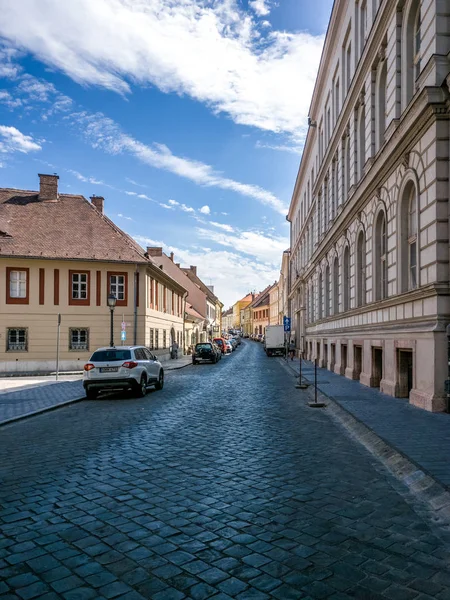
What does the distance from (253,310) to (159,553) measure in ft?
417

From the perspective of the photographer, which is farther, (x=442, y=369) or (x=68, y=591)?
(x=442, y=369)

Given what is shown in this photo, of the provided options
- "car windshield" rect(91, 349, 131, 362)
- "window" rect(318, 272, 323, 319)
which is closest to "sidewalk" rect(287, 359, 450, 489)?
"car windshield" rect(91, 349, 131, 362)

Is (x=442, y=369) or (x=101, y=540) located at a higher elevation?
(x=442, y=369)

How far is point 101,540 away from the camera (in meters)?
4.20

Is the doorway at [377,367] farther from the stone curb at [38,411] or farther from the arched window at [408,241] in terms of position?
the stone curb at [38,411]

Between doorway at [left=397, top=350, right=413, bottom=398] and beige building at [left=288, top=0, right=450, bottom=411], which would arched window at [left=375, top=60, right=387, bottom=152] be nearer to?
beige building at [left=288, top=0, right=450, bottom=411]

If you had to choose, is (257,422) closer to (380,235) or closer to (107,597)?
(107,597)

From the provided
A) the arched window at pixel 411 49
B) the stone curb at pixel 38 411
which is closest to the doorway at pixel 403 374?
the arched window at pixel 411 49


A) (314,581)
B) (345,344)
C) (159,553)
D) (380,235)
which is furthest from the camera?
(345,344)

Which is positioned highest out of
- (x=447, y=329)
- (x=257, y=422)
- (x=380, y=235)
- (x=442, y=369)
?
(x=380, y=235)

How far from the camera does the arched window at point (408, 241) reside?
12875 millimetres

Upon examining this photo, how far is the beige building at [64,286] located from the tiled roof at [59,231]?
0.06 meters

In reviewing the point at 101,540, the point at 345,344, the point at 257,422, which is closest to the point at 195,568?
the point at 101,540

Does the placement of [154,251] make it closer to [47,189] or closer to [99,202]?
[99,202]
